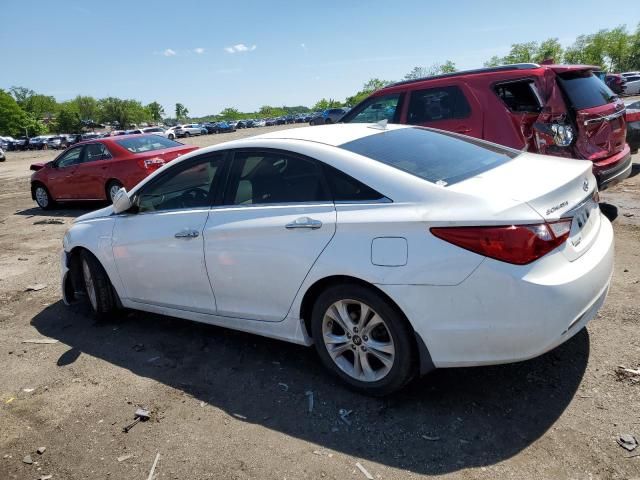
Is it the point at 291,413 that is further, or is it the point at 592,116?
the point at 592,116

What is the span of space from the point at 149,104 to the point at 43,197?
158 metres

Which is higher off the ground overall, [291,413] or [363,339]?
[363,339]

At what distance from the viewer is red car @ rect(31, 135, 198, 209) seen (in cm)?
1005

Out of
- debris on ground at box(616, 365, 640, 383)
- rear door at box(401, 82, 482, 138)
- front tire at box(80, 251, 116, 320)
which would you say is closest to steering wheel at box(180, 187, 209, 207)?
front tire at box(80, 251, 116, 320)

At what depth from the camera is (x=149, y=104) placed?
158 metres

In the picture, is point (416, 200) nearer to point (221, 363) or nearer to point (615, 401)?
point (615, 401)

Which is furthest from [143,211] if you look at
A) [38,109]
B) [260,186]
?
[38,109]

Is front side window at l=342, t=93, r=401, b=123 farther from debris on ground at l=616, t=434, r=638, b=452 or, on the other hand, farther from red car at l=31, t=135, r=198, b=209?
debris on ground at l=616, t=434, r=638, b=452

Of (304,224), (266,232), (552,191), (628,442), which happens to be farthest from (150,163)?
(628,442)

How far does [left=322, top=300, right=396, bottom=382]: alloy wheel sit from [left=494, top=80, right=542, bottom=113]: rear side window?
4014mm

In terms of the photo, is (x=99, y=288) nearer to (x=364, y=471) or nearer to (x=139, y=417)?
(x=139, y=417)

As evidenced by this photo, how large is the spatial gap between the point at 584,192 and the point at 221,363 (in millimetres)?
2750

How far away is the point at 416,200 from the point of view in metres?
2.87

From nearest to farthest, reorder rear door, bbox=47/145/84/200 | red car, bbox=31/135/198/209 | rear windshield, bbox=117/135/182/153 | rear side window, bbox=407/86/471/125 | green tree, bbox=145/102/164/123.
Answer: rear side window, bbox=407/86/471/125 < red car, bbox=31/135/198/209 < rear windshield, bbox=117/135/182/153 < rear door, bbox=47/145/84/200 < green tree, bbox=145/102/164/123
